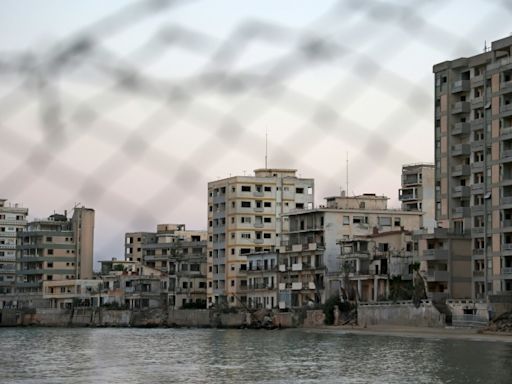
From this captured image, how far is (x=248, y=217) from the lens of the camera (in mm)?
145500

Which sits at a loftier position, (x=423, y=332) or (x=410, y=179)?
(x=410, y=179)

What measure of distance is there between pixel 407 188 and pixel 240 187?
3135 cm

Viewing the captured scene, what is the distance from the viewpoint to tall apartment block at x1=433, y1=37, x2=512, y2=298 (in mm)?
97812

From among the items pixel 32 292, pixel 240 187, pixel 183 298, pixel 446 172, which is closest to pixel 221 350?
pixel 446 172

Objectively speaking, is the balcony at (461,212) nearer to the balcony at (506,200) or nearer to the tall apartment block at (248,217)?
the balcony at (506,200)

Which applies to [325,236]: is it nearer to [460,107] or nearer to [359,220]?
[359,220]

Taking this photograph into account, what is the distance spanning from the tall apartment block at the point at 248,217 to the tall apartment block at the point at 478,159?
1558 inches

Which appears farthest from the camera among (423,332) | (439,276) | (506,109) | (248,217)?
(248,217)

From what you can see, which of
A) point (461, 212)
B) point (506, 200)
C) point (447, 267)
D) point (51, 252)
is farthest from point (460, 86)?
point (51, 252)

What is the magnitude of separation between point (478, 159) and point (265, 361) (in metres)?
39.0

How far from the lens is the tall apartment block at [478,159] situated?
3851 inches

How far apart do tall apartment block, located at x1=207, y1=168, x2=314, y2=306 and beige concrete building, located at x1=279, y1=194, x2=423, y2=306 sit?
9.84m

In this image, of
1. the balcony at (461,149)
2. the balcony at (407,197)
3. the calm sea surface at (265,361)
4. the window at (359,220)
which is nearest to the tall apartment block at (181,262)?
the balcony at (407,197)

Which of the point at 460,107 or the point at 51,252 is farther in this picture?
the point at 51,252
